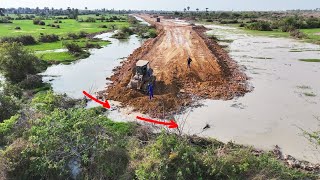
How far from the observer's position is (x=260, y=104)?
2172 centimetres

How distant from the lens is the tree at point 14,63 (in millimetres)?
27062

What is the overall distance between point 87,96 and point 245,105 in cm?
1115

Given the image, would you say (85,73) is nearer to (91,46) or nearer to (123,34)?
(91,46)

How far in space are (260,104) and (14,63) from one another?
64.1ft

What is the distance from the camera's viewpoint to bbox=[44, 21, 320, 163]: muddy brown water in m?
17.0

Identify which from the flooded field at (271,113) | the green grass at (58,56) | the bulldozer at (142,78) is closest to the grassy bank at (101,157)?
the flooded field at (271,113)

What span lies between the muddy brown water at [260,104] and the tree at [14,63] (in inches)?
91.9

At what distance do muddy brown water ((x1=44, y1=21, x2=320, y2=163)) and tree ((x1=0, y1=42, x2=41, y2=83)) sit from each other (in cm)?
233

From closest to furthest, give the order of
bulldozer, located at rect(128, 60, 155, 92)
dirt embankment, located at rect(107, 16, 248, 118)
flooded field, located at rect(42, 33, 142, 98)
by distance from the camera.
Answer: dirt embankment, located at rect(107, 16, 248, 118), bulldozer, located at rect(128, 60, 155, 92), flooded field, located at rect(42, 33, 142, 98)

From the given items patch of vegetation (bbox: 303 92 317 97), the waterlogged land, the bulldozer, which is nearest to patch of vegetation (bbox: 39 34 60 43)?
the bulldozer

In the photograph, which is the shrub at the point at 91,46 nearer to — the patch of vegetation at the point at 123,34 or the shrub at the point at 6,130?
the patch of vegetation at the point at 123,34

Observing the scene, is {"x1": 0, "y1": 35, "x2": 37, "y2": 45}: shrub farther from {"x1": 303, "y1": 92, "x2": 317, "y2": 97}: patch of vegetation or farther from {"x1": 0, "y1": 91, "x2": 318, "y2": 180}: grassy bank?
{"x1": 303, "y1": 92, "x2": 317, "y2": 97}: patch of vegetation

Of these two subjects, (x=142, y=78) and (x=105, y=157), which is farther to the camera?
(x=142, y=78)

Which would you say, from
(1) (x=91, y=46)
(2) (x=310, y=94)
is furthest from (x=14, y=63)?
(2) (x=310, y=94)
